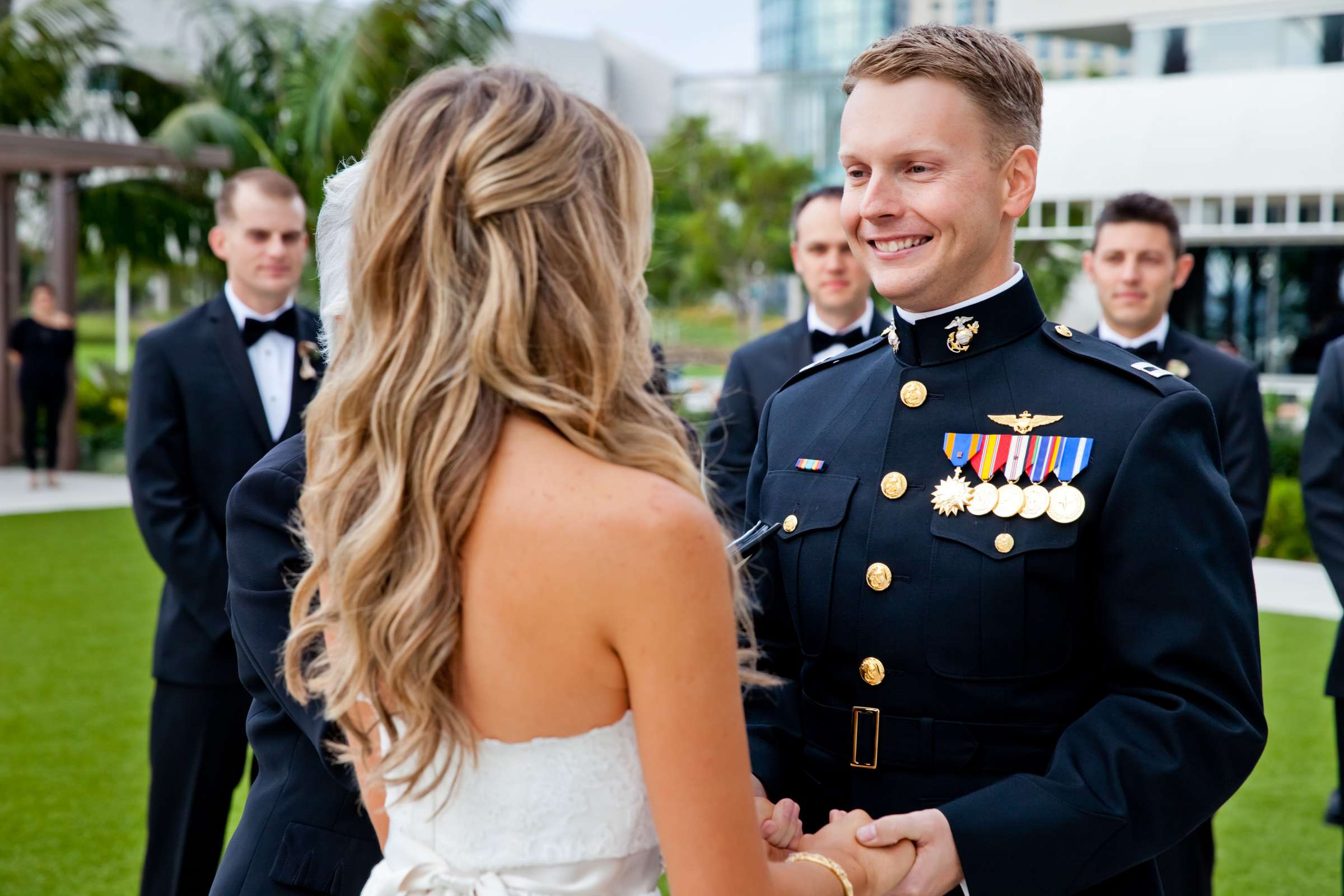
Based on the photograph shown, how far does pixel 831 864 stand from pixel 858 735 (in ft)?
1.01

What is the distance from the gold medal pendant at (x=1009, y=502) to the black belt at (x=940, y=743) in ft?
1.00

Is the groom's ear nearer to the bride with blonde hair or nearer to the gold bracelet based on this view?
the bride with blonde hair

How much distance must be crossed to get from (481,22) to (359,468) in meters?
15.6

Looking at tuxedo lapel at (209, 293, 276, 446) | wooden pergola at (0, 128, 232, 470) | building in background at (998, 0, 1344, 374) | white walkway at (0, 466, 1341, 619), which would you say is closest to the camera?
tuxedo lapel at (209, 293, 276, 446)

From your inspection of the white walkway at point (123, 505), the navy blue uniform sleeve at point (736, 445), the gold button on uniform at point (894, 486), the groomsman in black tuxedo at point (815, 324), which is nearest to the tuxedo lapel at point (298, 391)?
the navy blue uniform sleeve at point (736, 445)

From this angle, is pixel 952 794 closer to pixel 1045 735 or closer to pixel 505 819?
pixel 1045 735

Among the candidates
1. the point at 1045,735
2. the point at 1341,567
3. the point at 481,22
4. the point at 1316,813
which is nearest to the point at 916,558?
the point at 1045,735

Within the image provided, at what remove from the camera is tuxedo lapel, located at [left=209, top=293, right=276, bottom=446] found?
385cm

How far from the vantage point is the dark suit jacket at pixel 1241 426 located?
4.26 metres

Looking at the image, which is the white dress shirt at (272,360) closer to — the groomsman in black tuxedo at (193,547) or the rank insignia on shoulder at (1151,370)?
the groomsman in black tuxedo at (193,547)

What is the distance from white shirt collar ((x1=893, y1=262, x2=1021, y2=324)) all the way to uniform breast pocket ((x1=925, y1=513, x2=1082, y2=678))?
1.17 ft

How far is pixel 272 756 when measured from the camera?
222cm

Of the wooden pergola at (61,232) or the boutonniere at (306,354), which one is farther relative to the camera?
the wooden pergola at (61,232)

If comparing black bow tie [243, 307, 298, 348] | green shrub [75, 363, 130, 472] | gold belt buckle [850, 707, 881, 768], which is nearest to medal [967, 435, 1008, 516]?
gold belt buckle [850, 707, 881, 768]
